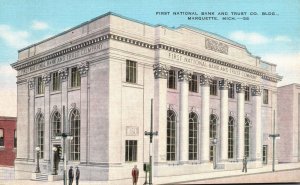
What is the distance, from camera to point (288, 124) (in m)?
38.2

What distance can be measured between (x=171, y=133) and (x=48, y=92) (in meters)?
9.43

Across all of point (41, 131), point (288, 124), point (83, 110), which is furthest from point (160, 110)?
point (288, 124)

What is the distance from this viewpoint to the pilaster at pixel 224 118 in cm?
3291

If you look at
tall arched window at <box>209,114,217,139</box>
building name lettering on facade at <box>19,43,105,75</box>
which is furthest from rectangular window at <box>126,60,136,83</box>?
tall arched window at <box>209,114,217,139</box>

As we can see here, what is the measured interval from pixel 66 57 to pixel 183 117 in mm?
9208

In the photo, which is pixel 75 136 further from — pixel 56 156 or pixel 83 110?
pixel 56 156

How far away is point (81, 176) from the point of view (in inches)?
1011

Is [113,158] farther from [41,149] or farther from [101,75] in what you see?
[41,149]

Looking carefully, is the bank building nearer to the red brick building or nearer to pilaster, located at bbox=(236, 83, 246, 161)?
pilaster, located at bbox=(236, 83, 246, 161)

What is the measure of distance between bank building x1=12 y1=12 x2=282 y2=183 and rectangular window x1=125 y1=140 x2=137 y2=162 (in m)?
0.06

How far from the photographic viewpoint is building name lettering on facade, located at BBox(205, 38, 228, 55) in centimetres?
3084

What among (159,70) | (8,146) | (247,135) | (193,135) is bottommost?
(8,146)

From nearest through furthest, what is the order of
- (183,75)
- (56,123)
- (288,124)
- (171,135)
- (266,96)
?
(171,135) < (56,123) < (183,75) < (266,96) < (288,124)

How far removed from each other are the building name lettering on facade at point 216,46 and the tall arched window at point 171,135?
612 centimetres
